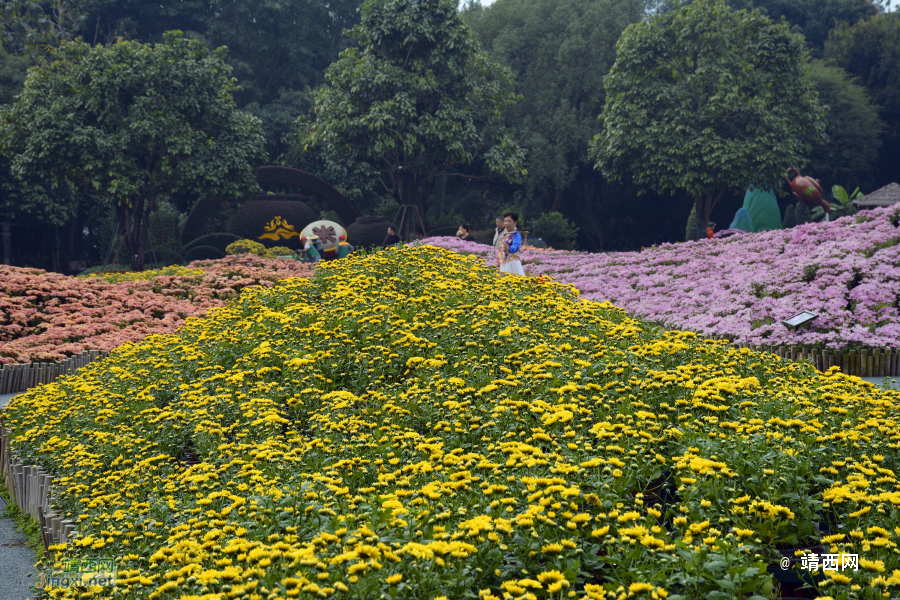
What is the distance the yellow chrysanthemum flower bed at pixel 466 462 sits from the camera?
128 inches

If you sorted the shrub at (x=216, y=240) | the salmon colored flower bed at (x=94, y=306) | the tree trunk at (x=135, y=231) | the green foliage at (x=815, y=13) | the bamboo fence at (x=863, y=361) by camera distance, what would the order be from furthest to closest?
the green foliage at (x=815, y=13), the shrub at (x=216, y=240), the tree trunk at (x=135, y=231), the salmon colored flower bed at (x=94, y=306), the bamboo fence at (x=863, y=361)

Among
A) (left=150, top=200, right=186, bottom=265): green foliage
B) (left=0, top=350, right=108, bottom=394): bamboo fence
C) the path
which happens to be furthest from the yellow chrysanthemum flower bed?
(left=150, top=200, right=186, bottom=265): green foliage

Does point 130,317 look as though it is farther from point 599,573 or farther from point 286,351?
point 599,573

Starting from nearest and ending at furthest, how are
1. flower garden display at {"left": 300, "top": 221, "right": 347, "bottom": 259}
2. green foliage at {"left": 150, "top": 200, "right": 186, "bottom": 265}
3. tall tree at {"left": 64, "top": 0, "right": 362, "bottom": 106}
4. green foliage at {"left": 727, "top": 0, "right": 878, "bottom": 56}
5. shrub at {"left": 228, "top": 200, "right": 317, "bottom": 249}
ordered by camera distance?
1. flower garden display at {"left": 300, "top": 221, "right": 347, "bottom": 259}
2. shrub at {"left": 228, "top": 200, "right": 317, "bottom": 249}
3. green foliage at {"left": 150, "top": 200, "right": 186, "bottom": 265}
4. tall tree at {"left": 64, "top": 0, "right": 362, "bottom": 106}
5. green foliage at {"left": 727, "top": 0, "right": 878, "bottom": 56}

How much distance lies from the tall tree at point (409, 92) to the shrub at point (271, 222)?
3.23 m

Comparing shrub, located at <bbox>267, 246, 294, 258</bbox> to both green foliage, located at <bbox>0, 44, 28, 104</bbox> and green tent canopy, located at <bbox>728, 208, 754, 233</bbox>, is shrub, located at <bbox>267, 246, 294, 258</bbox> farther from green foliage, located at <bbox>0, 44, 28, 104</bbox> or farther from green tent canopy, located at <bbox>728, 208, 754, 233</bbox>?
green tent canopy, located at <bbox>728, 208, 754, 233</bbox>

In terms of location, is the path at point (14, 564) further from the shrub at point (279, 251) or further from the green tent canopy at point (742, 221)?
the green tent canopy at point (742, 221)

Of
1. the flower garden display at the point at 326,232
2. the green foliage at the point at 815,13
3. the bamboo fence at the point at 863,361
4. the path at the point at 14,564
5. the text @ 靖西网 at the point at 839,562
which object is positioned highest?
the green foliage at the point at 815,13

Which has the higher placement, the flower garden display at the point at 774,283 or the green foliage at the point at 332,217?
the green foliage at the point at 332,217

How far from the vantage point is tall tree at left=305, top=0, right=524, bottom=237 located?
91.2 feet

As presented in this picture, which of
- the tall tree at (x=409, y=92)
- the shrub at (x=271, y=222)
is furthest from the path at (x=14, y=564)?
the shrub at (x=271, y=222)

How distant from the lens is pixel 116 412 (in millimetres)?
6652

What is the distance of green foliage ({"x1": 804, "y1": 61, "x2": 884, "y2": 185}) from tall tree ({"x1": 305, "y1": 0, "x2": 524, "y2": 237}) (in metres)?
17.6

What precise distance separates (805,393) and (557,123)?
31.3 m
